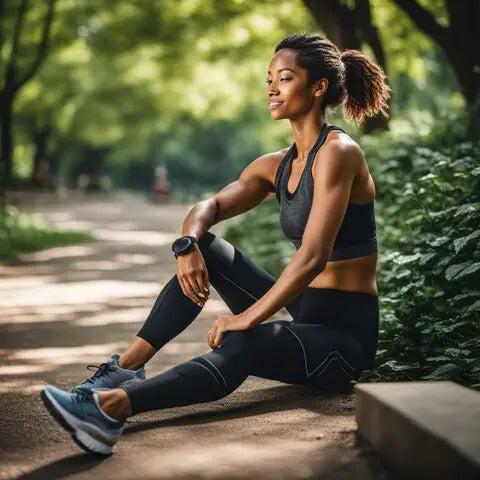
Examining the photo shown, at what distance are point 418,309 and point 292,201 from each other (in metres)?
1.52

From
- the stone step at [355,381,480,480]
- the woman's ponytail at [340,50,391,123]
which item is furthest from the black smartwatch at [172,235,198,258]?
the stone step at [355,381,480,480]

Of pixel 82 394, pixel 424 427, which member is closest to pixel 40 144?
pixel 82 394

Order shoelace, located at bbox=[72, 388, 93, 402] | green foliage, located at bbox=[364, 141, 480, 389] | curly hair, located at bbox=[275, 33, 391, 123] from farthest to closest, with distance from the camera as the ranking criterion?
green foliage, located at bbox=[364, 141, 480, 389] → curly hair, located at bbox=[275, 33, 391, 123] → shoelace, located at bbox=[72, 388, 93, 402]

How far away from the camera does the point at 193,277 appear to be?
4.11 metres

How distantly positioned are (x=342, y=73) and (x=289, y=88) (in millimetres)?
320

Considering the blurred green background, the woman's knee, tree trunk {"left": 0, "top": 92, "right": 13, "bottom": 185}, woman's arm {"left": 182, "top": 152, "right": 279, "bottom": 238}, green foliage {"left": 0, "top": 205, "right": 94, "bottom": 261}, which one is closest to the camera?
the woman's knee

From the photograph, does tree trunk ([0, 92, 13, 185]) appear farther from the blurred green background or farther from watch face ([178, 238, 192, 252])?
watch face ([178, 238, 192, 252])

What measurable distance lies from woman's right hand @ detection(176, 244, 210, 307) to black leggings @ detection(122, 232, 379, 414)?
7cm

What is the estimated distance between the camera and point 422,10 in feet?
40.5

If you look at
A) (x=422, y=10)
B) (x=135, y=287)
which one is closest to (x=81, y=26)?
(x=422, y=10)

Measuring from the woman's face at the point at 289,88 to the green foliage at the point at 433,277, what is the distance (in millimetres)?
1376

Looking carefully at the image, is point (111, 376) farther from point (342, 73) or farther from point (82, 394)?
point (342, 73)

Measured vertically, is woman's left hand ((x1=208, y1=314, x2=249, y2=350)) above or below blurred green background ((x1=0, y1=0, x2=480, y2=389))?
below

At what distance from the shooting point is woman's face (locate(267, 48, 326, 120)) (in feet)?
13.8
